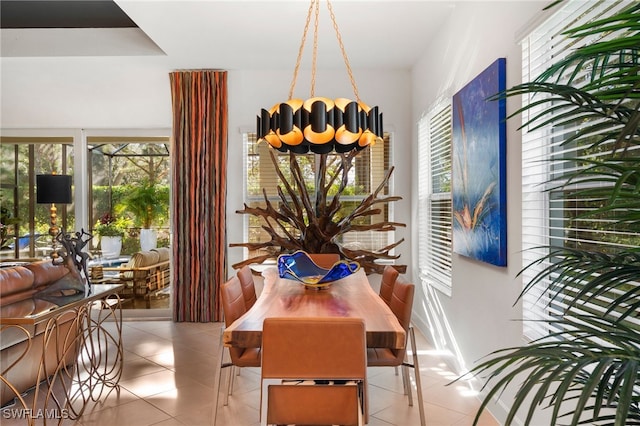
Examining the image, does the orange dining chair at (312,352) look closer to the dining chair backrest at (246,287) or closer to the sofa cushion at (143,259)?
the dining chair backrest at (246,287)

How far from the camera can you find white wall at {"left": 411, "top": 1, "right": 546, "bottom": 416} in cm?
248

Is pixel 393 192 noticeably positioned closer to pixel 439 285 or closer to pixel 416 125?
pixel 416 125

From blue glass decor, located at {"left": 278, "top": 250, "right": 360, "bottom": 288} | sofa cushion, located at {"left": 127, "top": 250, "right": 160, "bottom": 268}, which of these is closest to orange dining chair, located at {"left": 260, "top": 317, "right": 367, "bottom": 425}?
blue glass decor, located at {"left": 278, "top": 250, "right": 360, "bottom": 288}

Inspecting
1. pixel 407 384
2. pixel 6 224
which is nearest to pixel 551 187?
pixel 407 384

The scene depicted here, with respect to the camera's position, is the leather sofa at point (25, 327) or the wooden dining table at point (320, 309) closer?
the wooden dining table at point (320, 309)

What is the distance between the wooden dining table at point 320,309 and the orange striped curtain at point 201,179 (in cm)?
209

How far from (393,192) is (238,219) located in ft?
6.14

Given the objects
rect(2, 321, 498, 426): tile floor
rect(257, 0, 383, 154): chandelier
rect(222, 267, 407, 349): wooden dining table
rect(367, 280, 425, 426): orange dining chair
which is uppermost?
rect(257, 0, 383, 154): chandelier

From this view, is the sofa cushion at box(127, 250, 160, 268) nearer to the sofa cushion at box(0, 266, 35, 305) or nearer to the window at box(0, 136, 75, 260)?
the window at box(0, 136, 75, 260)

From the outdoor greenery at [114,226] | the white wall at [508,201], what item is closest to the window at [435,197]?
the white wall at [508,201]

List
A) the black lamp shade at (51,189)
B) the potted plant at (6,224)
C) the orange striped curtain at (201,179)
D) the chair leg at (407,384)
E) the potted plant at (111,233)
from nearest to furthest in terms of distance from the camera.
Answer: the chair leg at (407,384)
the black lamp shade at (51,189)
the orange striped curtain at (201,179)
the potted plant at (6,224)
the potted plant at (111,233)

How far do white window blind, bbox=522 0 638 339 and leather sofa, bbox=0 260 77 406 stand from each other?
2.65m

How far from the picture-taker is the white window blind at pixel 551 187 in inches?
73.9

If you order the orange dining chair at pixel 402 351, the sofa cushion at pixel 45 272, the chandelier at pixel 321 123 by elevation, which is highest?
the chandelier at pixel 321 123
